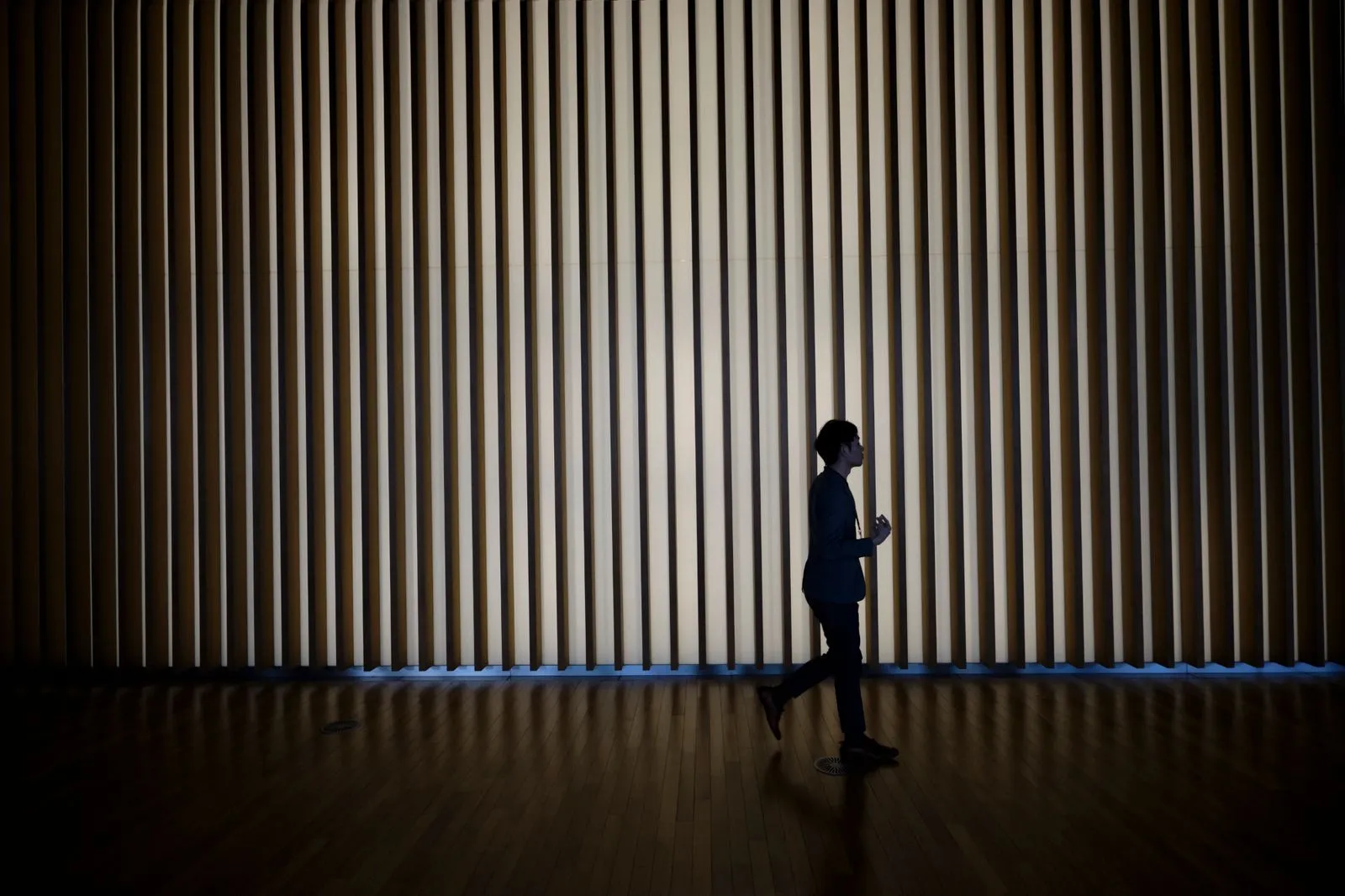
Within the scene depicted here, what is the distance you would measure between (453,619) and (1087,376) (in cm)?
350

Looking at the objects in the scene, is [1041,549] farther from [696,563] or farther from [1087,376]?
[696,563]

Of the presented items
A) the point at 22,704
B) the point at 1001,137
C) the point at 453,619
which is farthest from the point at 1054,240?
the point at 22,704

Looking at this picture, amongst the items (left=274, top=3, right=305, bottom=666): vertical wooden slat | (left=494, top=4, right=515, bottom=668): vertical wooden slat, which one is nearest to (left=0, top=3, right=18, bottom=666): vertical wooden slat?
(left=274, top=3, right=305, bottom=666): vertical wooden slat

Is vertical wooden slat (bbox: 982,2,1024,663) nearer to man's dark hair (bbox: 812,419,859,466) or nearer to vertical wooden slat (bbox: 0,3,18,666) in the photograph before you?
man's dark hair (bbox: 812,419,859,466)

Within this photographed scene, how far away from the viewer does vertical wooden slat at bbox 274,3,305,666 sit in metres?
3.98

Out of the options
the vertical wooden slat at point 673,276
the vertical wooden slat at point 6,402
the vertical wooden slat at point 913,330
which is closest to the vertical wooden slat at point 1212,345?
the vertical wooden slat at point 913,330

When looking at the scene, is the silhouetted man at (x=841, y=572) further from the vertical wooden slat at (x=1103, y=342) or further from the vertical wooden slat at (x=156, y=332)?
the vertical wooden slat at (x=156, y=332)

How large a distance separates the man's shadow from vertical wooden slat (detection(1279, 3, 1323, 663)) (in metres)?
2.81

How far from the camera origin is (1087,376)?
389 centimetres

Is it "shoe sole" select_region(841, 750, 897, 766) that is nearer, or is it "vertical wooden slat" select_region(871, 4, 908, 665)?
"shoe sole" select_region(841, 750, 897, 766)

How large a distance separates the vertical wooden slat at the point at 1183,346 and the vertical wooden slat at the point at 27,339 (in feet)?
Answer: 19.6

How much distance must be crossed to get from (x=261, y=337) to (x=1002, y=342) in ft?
12.7

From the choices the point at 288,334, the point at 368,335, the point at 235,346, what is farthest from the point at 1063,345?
the point at 235,346

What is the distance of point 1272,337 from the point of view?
387 cm
